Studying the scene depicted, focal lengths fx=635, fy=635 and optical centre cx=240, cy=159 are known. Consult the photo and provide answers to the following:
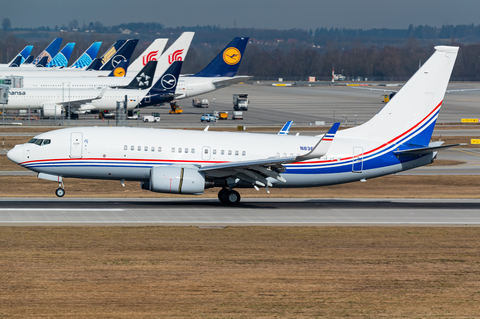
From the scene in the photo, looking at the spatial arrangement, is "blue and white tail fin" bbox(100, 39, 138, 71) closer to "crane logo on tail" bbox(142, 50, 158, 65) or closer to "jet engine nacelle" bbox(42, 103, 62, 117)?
"crane logo on tail" bbox(142, 50, 158, 65)

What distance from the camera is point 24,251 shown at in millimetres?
26375

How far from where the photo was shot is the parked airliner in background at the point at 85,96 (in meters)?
107

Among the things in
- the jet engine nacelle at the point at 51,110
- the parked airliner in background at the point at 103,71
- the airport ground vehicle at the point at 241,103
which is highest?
the parked airliner in background at the point at 103,71

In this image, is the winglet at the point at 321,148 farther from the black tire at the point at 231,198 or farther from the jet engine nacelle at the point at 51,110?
the jet engine nacelle at the point at 51,110

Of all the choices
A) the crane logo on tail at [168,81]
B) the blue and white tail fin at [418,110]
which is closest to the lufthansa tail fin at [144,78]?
the crane logo on tail at [168,81]

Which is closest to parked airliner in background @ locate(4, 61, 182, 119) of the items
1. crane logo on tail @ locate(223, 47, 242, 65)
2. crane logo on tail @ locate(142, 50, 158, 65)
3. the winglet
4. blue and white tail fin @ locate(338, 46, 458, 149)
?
crane logo on tail @ locate(223, 47, 242, 65)

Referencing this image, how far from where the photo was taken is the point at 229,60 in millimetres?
117375

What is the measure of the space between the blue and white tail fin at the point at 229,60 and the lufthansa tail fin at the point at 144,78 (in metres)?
14.8

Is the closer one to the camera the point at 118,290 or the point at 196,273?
the point at 118,290

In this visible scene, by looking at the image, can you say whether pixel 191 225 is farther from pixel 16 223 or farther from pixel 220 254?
pixel 16 223

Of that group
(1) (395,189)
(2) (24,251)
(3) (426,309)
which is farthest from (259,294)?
(1) (395,189)

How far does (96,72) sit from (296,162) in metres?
122

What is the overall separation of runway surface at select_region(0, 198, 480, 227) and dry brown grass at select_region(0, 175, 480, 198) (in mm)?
2935

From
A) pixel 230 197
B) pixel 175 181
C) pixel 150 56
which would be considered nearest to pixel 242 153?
pixel 230 197
